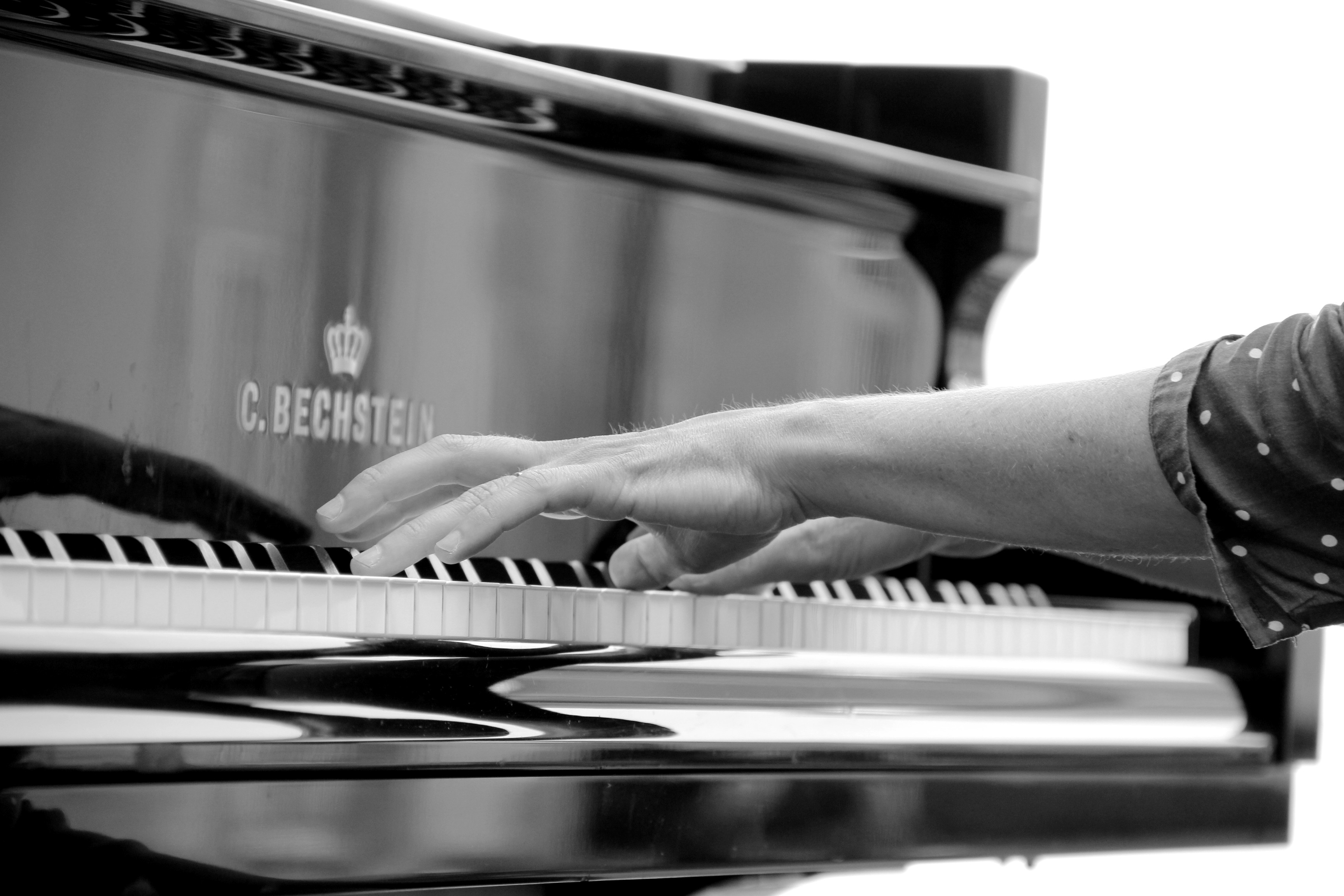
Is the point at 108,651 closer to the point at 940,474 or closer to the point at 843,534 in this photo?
the point at 940,474

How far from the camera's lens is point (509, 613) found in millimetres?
999

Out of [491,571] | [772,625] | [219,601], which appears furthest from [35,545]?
[772,625]

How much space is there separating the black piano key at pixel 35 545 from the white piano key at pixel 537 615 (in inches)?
12.5

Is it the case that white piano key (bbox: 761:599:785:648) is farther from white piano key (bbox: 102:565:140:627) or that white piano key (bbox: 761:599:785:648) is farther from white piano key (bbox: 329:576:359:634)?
white piano key (bbox: 102:565:140:627)

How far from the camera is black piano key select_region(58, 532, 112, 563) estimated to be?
0.91m

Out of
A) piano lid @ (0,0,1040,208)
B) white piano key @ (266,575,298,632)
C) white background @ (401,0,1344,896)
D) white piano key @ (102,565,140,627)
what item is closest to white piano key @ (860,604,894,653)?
piano lid @ (0,0,1040,208)

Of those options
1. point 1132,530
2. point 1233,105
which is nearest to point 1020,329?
point 1233,105

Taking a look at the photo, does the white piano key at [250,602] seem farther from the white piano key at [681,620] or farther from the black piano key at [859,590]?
the black piano key at [859,590]

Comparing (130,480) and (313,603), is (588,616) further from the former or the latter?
(130,480)

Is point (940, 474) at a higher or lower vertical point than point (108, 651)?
higher

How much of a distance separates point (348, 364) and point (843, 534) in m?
0.47

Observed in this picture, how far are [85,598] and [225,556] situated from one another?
17cm

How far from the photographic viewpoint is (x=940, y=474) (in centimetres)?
96

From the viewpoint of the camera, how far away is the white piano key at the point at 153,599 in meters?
0.84
